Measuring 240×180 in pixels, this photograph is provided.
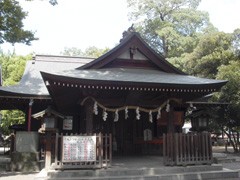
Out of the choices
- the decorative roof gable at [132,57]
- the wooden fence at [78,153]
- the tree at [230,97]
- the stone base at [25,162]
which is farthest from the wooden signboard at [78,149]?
the tree at [230,97]

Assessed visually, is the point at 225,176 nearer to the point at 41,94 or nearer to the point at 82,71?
the point at 82,71

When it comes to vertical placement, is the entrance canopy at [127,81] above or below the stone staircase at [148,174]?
above

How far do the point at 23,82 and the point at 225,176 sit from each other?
11475 millimetres

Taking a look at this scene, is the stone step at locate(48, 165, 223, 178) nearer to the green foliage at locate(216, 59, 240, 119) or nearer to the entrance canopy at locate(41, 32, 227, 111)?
the entrance canopy at locate(41, 32, 227, 111)

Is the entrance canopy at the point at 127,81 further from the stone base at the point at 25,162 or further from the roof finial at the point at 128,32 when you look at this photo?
the stone base at the point at 25,162

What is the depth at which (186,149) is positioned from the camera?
1095cm

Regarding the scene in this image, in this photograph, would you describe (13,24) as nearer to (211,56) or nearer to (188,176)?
(188,176)

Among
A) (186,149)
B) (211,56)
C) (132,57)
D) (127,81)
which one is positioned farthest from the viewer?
(211,56)

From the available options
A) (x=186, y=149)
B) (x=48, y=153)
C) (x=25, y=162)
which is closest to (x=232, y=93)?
(x=186, y=149)

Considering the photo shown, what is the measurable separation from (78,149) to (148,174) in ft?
8.50

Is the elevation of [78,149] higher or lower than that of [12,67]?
lower

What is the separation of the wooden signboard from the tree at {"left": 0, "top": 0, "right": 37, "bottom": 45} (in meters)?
5.93

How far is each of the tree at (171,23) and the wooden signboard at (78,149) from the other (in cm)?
2598

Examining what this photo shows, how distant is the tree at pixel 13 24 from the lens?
1275 cm
